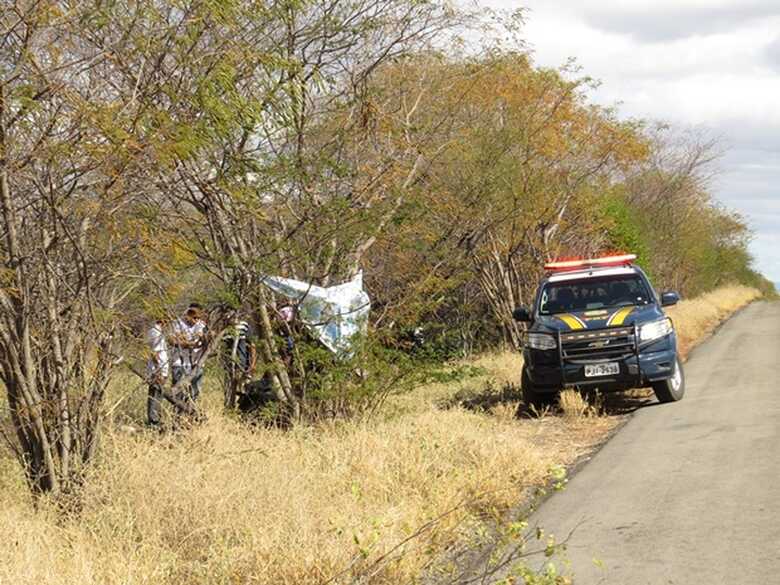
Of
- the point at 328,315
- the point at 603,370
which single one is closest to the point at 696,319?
the point at 603,370

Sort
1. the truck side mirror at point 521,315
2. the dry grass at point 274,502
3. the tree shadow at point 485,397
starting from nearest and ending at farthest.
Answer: the dry grass at point 274,502, the truck side mirror at point 521,315, the tree shadow at point 485,397

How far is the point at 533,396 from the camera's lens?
13781 mm

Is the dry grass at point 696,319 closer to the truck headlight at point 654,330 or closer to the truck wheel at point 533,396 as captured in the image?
the truck headlight at point 654,330

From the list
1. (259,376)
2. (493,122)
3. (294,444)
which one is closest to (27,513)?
(294,444)

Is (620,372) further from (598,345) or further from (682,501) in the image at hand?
(682,501)

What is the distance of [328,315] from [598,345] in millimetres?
3906

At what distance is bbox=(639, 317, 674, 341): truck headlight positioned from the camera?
1331cm

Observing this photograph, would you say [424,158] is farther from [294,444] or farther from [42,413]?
[42,413]

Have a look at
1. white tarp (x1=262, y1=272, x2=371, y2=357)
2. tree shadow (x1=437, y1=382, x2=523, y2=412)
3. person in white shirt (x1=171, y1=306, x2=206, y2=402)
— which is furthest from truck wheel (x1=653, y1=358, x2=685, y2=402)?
person in white shirt (x1=171, y1=306, x2=206, y2=402)

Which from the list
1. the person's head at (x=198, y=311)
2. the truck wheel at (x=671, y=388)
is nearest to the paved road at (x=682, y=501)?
the truck wheel at (x=671, y=388)

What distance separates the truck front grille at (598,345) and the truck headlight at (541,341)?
14 cm

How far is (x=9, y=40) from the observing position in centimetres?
653

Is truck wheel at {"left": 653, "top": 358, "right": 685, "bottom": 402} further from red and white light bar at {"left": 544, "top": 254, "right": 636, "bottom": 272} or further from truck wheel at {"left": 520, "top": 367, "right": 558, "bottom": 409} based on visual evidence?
red and white light bar at {"left": 544, "top": 254, "right": 636, "bottom": 272}

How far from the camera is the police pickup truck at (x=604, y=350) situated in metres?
13.2
